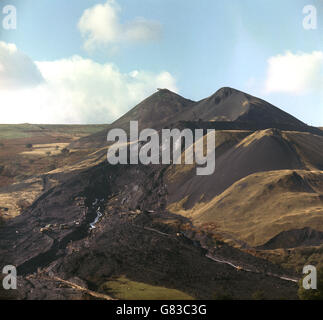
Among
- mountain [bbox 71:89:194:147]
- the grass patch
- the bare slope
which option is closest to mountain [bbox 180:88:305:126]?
mountain [bbox 71:89:194:147]

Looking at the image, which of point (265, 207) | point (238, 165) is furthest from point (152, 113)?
point (265, 207)

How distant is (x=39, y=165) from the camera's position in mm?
123500

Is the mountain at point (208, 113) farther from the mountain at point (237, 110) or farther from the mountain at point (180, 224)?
the mountain at point (180, 224)

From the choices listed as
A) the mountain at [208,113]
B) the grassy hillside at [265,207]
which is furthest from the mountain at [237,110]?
the grassy hillside at [265,207]

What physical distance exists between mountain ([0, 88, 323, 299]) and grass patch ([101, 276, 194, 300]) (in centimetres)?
23

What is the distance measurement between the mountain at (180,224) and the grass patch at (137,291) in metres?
0.23

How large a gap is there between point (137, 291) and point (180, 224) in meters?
24.9

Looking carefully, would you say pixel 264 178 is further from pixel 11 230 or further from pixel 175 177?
pixel 11 230

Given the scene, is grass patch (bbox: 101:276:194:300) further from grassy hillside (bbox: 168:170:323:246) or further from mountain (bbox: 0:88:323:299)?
grassy hillside (bbox: 168:170:323:246)

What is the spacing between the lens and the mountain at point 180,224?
46125 mm

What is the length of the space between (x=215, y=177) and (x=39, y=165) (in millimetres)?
68298

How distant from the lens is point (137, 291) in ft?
135

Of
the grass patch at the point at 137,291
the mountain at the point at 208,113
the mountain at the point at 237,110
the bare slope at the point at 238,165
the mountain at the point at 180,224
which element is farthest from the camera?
the mountain at the point at 237,110
